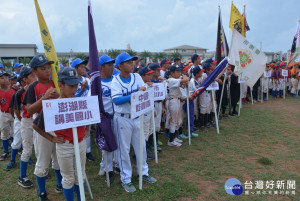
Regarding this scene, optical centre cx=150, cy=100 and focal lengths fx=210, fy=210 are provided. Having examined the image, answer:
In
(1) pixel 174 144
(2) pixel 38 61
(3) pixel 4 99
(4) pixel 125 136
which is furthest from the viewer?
(1) pixel 174 144

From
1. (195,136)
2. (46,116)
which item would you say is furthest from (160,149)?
(46,116)

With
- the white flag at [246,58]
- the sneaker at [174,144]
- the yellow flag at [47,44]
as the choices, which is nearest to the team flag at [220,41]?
the white flag at [246,58]

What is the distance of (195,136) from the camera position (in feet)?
23.7

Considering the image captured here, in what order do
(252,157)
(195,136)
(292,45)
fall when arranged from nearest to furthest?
(252,157) → (195,136) → (292,45)

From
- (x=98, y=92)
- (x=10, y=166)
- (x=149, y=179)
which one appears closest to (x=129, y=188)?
(x=149, y=179)

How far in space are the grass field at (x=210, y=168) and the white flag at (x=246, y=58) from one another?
2.02m

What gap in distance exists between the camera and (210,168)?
4.95 m

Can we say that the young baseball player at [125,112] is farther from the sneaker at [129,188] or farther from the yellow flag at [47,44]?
the yellow flag at [47,44]

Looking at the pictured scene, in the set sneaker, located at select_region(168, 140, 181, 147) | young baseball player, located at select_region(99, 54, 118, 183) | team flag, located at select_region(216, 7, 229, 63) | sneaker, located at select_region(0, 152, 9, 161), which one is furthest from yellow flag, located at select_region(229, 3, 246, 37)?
sneaker, located at select_region(0, 152, 9, 161)

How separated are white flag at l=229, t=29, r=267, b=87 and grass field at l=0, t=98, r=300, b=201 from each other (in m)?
2.02

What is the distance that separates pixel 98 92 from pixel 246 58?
614 centimetres

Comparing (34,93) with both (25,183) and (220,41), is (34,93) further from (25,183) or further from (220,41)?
(220,41)

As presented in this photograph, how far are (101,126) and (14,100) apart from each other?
7.51 feet

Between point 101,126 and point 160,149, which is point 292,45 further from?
point 101,126
